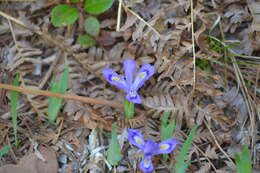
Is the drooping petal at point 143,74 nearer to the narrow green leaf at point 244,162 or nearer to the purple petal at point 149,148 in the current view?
the purple petal at point 149,148

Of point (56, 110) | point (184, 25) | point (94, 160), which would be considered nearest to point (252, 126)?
point (184, 25)

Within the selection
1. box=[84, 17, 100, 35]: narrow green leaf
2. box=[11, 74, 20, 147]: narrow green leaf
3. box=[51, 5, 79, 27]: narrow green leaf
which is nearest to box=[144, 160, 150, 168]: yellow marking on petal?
box=[11, 74, 20, 147]: narrow green leaf

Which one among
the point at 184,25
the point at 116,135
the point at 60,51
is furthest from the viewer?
the point at 60,51

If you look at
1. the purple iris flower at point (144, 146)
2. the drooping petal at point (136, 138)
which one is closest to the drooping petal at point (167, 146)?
the purple iris flower at point (144, 146)

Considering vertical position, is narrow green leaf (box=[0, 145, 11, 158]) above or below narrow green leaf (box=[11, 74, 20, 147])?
below

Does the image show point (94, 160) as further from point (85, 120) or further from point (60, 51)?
point (60, 51)

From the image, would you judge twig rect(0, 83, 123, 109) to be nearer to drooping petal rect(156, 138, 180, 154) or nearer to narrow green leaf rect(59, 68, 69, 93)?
narrow green leaf rect(59, 68, 69, 93)

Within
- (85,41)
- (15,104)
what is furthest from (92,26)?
(15,104)
